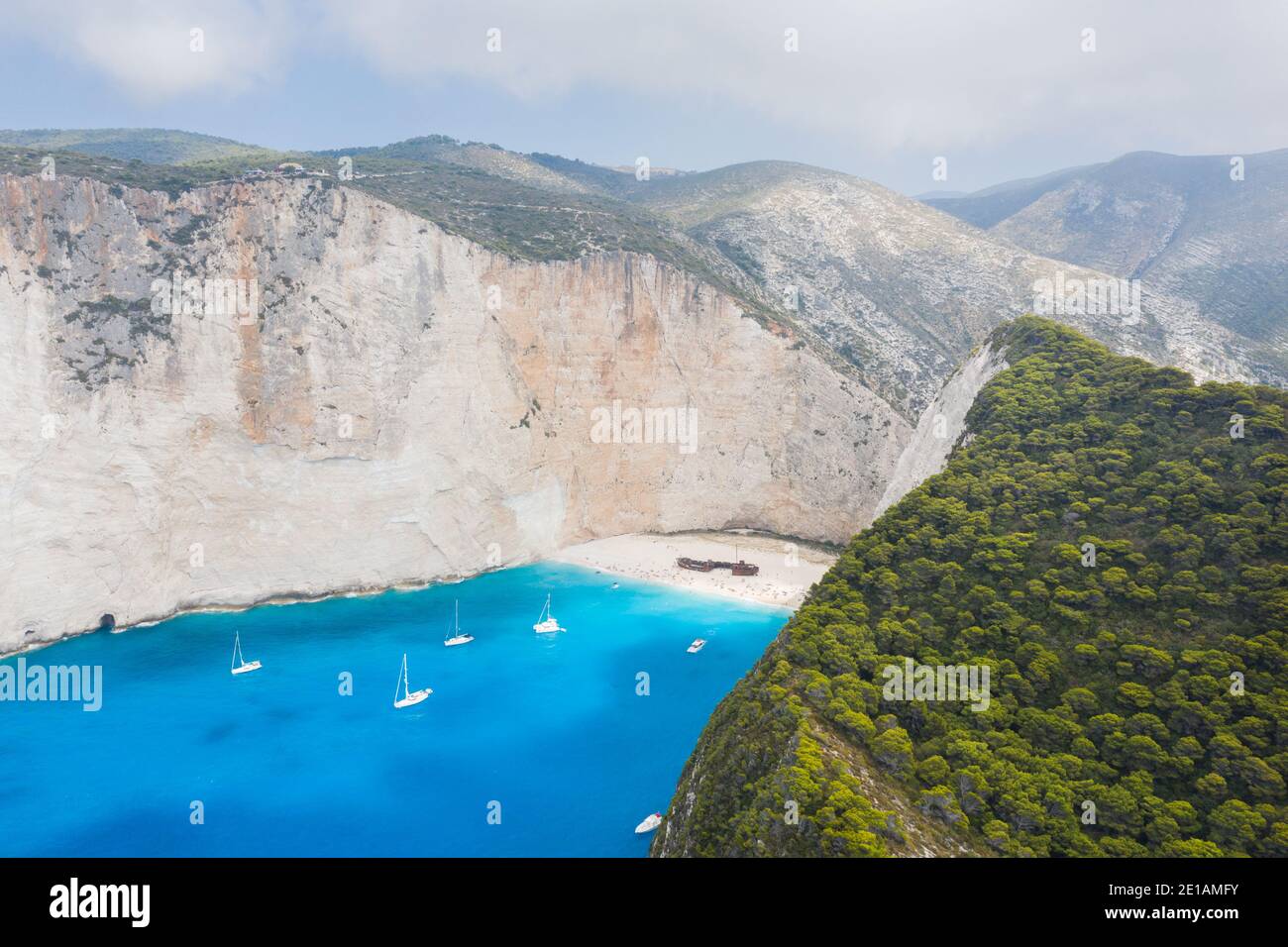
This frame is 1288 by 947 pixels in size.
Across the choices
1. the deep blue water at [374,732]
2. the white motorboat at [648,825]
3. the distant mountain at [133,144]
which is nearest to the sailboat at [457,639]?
the deep blue water at [374,732]

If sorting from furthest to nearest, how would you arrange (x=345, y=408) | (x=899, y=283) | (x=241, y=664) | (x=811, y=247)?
(x=811, y=247), (x=899, y=283), (x=345, y=408), (x=241, y=664)

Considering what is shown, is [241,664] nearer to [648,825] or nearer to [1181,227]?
[648,825]

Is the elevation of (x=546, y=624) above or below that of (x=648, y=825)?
above

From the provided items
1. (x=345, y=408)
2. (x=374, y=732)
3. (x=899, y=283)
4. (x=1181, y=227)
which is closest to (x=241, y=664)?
(x=374, y=732)

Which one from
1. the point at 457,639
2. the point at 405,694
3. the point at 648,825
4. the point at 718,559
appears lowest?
the point at 648,825

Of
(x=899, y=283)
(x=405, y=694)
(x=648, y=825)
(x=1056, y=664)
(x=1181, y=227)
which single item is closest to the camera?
(x=1056, y=664)

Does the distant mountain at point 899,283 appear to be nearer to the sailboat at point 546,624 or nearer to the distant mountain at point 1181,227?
the distant mountain at point 1181,227

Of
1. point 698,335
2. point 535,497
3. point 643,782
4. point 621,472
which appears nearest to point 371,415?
point 535,497
